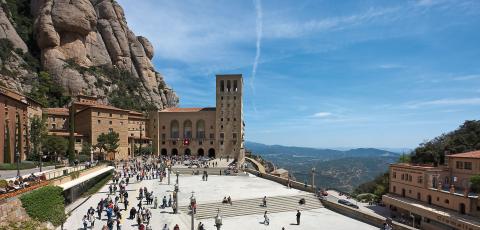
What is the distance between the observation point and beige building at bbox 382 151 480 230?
30.0 m

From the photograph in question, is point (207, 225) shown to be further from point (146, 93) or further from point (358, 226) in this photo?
point (146, 93)

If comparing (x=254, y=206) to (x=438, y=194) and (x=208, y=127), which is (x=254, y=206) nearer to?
(x=438, y=194)

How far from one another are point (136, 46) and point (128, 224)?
94525mm

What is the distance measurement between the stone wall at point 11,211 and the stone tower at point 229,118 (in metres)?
60.6

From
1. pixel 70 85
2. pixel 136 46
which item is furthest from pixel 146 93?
pixel 70 85

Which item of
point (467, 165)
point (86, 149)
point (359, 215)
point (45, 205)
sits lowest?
point (359, 215)

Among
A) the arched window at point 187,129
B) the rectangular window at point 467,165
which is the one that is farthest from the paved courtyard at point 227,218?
the arched window at point 187,129

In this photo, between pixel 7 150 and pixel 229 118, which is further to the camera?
pixel 229 118

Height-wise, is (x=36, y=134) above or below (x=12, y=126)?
below

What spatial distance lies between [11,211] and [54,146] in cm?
3183

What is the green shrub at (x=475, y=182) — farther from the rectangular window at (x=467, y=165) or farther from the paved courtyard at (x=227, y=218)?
the paved courtyard at (x=227, y=218)

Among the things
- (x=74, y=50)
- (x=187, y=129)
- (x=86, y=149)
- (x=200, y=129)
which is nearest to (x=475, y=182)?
(x=86, y=149)

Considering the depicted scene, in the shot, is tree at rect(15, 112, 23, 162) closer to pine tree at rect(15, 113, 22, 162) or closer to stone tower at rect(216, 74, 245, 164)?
pine tree at rect(15, 113, 22, 162)

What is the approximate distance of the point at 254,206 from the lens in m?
27.9
